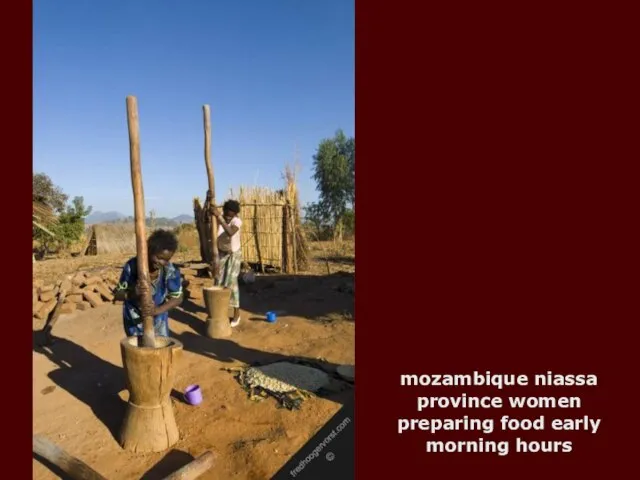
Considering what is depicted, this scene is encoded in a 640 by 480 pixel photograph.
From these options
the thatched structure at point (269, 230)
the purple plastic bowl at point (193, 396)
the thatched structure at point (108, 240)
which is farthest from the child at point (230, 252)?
the thatched structure at point (108, 240)

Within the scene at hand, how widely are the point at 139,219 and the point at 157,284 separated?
0.64m

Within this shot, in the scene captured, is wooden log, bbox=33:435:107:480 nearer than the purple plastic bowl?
Yes

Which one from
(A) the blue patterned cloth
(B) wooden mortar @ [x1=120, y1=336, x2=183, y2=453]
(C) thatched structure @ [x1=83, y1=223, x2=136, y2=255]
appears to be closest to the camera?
(B) wooden mortar @ [x1=120, y1=336, x2=183, y2=453]

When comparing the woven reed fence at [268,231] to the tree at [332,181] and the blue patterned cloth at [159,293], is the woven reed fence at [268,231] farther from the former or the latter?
the tree at [332,181]

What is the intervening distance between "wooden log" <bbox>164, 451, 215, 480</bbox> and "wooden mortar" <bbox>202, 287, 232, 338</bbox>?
269cm

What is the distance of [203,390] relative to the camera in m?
3.94

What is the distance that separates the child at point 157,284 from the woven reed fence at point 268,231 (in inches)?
242

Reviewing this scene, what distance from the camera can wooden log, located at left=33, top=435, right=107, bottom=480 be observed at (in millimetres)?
2564

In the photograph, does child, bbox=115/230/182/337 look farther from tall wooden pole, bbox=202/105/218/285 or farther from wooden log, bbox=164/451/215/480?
tall wooden pole, bbox=202/105/218/285

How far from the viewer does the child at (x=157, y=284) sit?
10.9 feet

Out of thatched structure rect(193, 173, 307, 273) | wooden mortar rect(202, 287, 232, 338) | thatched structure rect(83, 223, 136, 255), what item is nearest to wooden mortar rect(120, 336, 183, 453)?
wooden mortar rect(202, 287, 232, 338)

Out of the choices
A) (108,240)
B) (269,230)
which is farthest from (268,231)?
(108,240)
